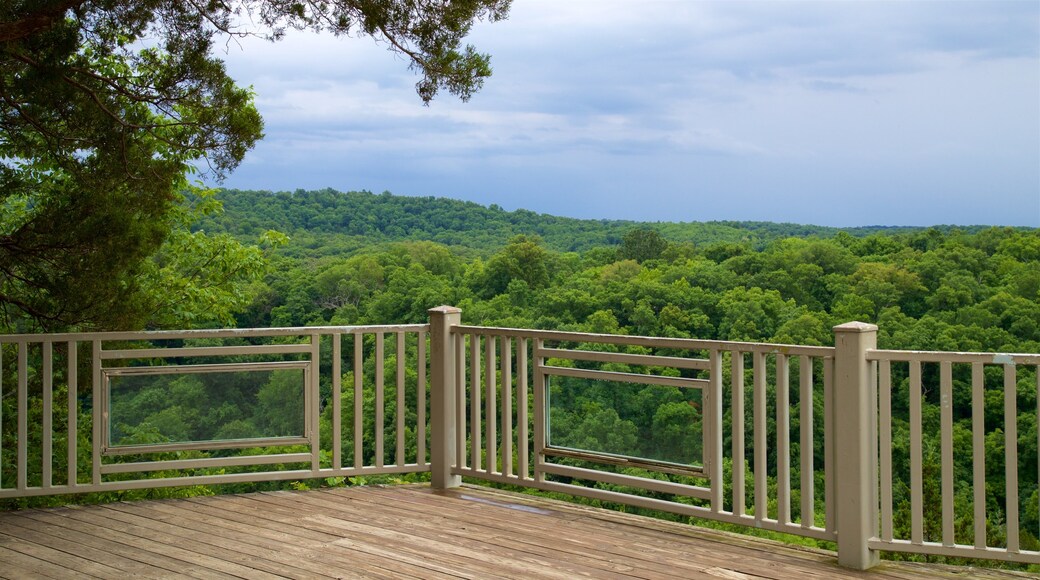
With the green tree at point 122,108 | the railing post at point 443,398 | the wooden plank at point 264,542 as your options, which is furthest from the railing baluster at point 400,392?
the green tree at point 122,108

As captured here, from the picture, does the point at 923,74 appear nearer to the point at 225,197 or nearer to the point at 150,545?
the point at 225,197

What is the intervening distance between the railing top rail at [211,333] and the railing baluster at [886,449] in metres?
2.54

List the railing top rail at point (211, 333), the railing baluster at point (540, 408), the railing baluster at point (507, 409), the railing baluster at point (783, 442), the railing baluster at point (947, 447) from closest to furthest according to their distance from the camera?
the railing baluster at point (947, 447) < the railing baluster at point (783, 442) < the railing top rail at point (211, 333) < the railing baluster at point (540, 408) < the railing baluster at point (507, 409)

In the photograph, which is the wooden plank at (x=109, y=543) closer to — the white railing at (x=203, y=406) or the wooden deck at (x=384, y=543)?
the wooden deck at (x=384, y=543)

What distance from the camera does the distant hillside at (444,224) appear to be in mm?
21594

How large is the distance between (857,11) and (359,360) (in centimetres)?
3385

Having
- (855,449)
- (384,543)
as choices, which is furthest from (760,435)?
(384,543)

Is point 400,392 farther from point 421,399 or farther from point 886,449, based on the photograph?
point 886,449

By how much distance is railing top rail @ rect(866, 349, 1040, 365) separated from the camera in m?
3.31

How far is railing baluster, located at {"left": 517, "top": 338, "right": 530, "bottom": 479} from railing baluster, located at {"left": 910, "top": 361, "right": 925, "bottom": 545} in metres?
1.95

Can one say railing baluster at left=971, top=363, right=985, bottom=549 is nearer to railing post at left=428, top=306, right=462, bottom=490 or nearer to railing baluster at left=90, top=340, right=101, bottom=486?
railing post at left=428, top=306, right=462, bottom=490

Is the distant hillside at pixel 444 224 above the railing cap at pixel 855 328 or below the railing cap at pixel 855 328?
above

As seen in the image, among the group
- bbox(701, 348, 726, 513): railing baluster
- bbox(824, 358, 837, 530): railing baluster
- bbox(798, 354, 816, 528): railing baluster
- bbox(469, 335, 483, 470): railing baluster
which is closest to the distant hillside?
bbox(469, 335, 483, 470): railing baluster

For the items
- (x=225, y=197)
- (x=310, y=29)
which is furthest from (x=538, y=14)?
(x=310, y=29)
